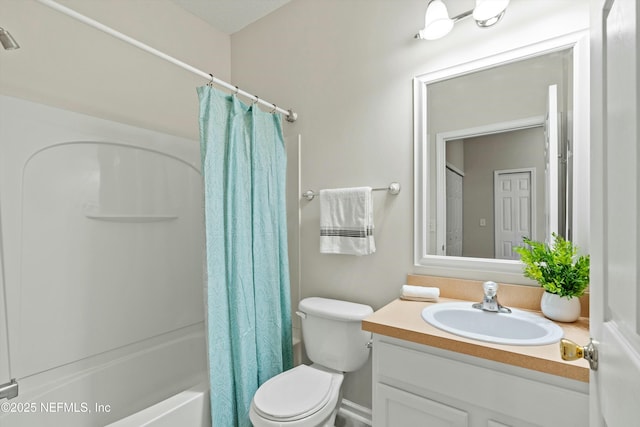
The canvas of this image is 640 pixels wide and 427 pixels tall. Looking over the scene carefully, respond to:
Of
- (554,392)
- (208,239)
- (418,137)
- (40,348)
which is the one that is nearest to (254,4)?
(418,137)

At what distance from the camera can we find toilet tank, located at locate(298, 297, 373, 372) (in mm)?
1515

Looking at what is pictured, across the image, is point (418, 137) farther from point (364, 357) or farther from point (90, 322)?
point (90, 322)

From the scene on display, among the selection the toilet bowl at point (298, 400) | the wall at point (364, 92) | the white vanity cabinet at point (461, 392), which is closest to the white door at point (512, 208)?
the wall at point (364, 92)

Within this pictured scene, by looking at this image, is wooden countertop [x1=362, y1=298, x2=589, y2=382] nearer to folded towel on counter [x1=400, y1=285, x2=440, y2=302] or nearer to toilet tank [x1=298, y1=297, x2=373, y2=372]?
folded towel on counter [x1=400, y1=285, x2=440, y2=302]

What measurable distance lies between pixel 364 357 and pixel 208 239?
3.29 ft

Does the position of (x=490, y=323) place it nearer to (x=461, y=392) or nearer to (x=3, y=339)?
(x=461, y=392)

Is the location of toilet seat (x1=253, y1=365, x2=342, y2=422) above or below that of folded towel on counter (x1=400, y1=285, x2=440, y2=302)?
below

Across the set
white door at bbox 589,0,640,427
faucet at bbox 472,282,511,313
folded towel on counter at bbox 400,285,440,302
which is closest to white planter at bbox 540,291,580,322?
faucet at bbox 472,282,511,313

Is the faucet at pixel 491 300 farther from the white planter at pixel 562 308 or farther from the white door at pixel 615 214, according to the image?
the white door at pixel 615 214

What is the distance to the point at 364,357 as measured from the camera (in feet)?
5.05

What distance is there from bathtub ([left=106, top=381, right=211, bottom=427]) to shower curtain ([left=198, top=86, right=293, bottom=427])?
0.21ft

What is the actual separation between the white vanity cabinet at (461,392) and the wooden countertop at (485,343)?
0.13 feet

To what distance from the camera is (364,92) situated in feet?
5.63

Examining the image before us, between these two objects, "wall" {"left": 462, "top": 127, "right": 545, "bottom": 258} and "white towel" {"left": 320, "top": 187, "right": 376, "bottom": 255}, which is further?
"white towel" {"left": 320, "top": 187, "right": 376, "bottom": 255}
